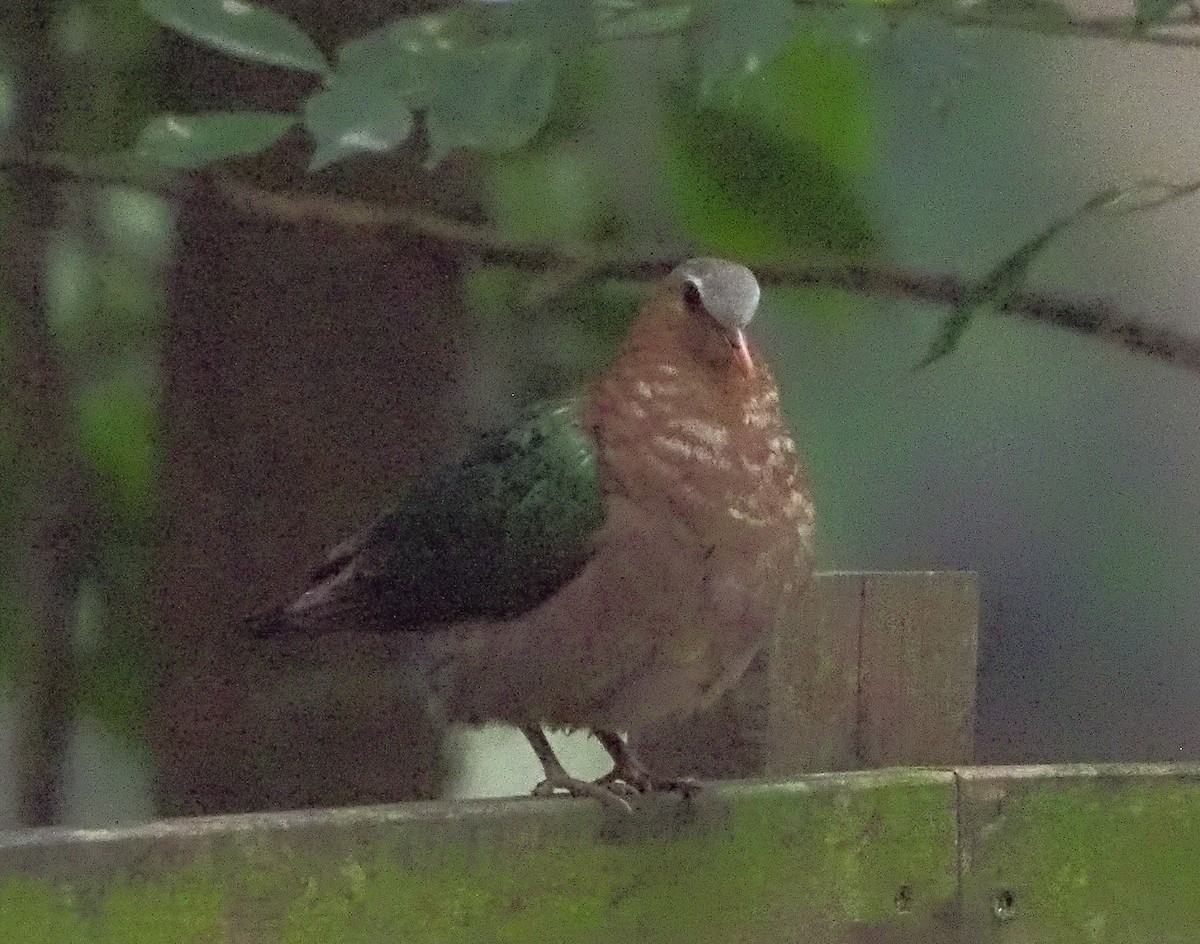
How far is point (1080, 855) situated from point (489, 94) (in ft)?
1.42

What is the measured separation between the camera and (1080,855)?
77cm

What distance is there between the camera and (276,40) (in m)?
0.94

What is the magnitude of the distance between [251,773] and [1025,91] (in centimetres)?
68

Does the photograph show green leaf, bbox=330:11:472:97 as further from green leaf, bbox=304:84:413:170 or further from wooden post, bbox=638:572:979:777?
wooden post, bbox=638:572:979:777

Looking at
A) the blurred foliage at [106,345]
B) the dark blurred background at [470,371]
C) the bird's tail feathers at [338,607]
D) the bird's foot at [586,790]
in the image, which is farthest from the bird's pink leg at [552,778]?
the blurred foliage at [106,345]

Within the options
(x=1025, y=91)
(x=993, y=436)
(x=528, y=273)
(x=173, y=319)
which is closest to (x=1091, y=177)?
(x=1025, y=91)

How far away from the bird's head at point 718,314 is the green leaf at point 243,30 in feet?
0.71

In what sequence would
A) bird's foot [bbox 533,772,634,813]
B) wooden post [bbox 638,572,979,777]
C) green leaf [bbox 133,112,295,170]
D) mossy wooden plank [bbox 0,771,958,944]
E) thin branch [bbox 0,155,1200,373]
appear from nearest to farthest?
1. mossy wooden plank [bbox 0,771,958,944]
2. bird's foot [bbox 533,772,634,813]
3. wooden post [bbox 638,572,979,777]
4. green leaf [bbox 133,112,295,170]
5. thin branch [bbox 0,155,1200,373]

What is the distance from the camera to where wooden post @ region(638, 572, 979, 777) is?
0.81 meters

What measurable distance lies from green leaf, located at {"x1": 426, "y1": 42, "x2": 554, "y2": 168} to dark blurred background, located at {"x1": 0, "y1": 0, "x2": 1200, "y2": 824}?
0.88 feet

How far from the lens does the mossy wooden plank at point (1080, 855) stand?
0.76 meters

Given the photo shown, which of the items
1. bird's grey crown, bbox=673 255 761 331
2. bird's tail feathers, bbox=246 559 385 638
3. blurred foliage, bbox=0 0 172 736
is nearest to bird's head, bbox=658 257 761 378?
bird's grey crown, bbox=673 255 761 331

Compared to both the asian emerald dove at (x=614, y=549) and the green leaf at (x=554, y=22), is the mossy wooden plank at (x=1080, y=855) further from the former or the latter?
the green leaf at (x=554, y=22)

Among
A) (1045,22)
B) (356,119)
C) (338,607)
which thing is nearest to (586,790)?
(338,607)
